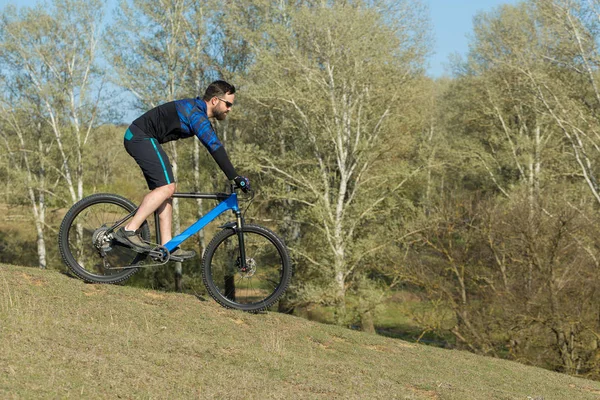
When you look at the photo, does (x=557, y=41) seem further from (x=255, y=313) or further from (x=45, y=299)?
(x=45, y=299)

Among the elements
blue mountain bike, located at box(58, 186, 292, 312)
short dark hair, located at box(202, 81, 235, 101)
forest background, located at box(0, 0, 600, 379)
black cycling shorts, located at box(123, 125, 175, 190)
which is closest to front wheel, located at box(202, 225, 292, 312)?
blue mountain bike, located at box(58, 186, 292, 312)

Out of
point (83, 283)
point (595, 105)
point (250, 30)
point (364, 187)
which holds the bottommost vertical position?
point (83, 283)

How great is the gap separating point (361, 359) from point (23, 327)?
12.6 feet

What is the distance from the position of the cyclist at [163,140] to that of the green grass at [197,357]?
949mm

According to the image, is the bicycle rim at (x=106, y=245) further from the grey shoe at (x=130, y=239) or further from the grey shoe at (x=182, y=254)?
the grey shoe at (x=182, y=254)

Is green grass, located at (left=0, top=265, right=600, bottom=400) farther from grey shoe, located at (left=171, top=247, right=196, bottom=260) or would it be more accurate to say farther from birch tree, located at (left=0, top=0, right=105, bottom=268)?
birch tree, located at (left=0, top=0, right=105, bottom=268)

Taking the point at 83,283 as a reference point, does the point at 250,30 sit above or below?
above

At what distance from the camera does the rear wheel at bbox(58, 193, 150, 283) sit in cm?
737

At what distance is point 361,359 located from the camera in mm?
7895

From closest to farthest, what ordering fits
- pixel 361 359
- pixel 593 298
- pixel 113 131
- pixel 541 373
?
pixel 361 359
pixel 541 373
pixel 593 298
pixel 113 131

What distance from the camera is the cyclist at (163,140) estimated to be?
709 cm

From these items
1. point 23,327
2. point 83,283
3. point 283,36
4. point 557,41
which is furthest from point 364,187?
point 23,327

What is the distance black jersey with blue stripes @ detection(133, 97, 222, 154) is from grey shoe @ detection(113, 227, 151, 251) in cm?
109

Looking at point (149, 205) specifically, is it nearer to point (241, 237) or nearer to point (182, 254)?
point (182, 254)
